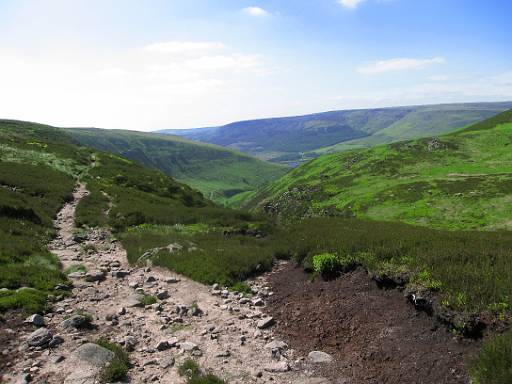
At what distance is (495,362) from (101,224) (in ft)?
86.5

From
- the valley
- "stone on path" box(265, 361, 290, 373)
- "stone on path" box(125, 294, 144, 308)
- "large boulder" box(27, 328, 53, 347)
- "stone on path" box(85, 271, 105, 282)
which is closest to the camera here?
the valley

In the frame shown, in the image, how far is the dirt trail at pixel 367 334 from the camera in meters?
9.01

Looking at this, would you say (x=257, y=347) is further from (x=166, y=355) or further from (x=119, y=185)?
(x=119, y=185)

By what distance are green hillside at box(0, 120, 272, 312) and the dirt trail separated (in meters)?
4.51

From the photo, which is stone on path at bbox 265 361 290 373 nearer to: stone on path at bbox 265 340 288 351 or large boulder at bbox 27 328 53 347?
stone on path at bbox 265 340 288 351

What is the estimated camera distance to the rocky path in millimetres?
9586

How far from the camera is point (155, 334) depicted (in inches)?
470

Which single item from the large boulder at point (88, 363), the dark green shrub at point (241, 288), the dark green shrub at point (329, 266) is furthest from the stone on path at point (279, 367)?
the dark green shrub at point (329, 266)

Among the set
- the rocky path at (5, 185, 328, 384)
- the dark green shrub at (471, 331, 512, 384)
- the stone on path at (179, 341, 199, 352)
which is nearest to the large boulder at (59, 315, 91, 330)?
the rocky path at (5, 185, 328, 384)

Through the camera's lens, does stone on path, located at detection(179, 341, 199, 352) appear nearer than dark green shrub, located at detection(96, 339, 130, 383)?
No

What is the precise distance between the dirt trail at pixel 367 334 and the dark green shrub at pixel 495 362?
1.92ft

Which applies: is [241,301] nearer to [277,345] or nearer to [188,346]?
[277,345]

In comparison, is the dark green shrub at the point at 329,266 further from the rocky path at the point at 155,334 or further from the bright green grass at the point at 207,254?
the bright green grass at the point at 207,254

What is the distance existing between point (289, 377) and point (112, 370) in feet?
15.6
